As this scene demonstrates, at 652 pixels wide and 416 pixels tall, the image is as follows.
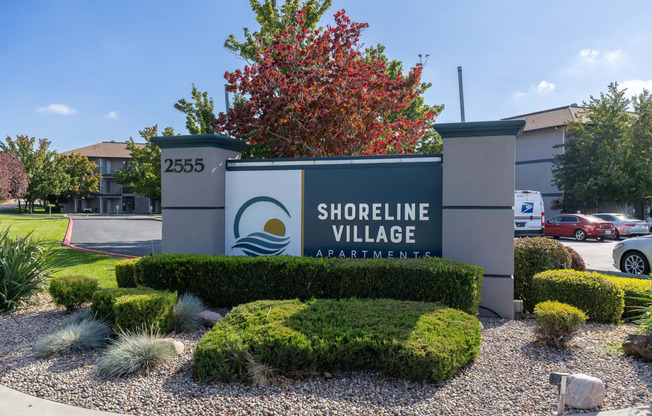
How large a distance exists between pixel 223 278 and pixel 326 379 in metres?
2.99

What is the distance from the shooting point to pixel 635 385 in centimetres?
400

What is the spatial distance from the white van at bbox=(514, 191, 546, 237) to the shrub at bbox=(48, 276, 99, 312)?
1970cm

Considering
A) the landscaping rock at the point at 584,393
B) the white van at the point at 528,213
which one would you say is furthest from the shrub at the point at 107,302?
the white van at the point at 528,213

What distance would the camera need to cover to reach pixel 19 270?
23.0ft

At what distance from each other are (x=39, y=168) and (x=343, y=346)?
65981 millimetres

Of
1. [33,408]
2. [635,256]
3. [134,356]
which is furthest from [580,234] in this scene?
[33,408]

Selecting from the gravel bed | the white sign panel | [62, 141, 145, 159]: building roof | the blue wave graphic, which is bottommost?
the gravel bed

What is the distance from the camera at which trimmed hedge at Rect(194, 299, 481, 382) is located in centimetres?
398

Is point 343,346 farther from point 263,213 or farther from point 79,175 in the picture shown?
point 79,175

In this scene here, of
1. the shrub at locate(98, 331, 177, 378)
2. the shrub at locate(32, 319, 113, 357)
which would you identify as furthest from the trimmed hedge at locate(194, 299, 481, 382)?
the shrub at locate(32, 319, 113, 357)

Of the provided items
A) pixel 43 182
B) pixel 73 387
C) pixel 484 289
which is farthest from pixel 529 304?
pixel 43 182

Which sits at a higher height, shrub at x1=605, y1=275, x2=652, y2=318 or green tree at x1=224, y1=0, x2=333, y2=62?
green tree at x1=224, y1=0, x2=333, y2=62

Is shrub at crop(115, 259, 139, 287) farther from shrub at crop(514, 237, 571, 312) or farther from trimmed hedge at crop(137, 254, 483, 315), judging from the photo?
shrub at crop(514, 237, 571, 312)

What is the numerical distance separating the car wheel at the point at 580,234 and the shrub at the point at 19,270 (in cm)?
2420
